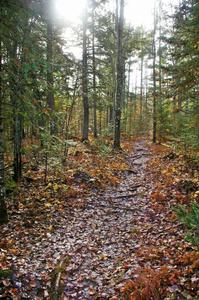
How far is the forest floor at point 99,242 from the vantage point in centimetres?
556

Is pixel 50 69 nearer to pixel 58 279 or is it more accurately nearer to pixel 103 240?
pixel 103 240

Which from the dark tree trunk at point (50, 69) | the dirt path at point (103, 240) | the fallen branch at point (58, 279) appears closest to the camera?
the fallen branch at point (58, 279)

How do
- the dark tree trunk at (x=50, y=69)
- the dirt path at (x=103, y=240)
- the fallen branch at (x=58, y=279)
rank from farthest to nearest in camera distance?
the dark tree trunk at (x=50, y=69) → the dirt path at (x=103, y=240) → the fallen branch at (x=58, y=279)

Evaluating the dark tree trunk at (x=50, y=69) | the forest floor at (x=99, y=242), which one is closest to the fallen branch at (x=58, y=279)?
the forest floor at (x=99, y=242)

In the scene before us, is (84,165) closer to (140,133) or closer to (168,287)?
(168,287)

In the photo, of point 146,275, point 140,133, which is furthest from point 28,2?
point 140,133

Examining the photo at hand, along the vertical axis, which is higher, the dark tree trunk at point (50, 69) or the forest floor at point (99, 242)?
the dark tree trunk at point (50, 69)

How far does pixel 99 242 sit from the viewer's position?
7.64 m

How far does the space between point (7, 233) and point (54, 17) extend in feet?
20.6

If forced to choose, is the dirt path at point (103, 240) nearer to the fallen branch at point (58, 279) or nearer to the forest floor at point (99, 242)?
the forest floor at point (99, 242)

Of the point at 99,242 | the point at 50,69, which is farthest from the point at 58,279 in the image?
the point at 50,69

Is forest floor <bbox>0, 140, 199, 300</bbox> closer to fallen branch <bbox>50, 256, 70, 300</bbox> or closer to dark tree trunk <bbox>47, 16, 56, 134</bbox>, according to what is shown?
fallen branch <bbox>50, 256, 70, 300</bbox>

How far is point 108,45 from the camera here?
22.4 meters

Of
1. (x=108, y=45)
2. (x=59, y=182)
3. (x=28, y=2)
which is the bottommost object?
(x=59, y=182)
